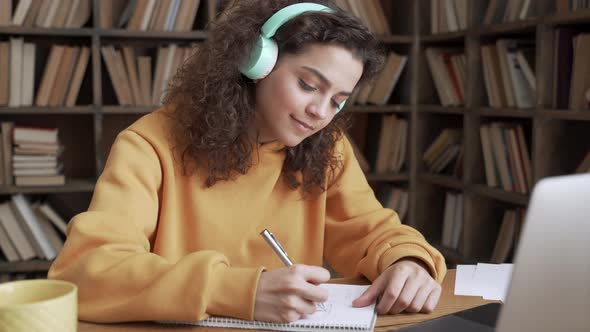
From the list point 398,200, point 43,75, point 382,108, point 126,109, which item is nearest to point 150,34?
point 126,109

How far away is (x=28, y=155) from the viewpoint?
3062 mm

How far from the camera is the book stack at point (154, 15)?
312cm

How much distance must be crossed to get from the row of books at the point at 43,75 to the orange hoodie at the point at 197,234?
186 centimetres

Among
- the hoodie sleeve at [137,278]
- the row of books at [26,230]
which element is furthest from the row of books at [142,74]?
the hoodie sleeve at [137,278]

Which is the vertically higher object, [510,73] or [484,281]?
[510,73]

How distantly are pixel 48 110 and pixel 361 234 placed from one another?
2100 mm

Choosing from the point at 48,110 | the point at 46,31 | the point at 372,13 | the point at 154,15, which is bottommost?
the point at 48,110

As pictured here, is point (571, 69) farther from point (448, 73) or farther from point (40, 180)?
point (40, 180)

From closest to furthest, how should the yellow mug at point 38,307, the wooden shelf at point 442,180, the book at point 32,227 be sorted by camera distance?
the yellow mug at point 38,307
the book at point 32,227
the wooden shelf at point 442,180

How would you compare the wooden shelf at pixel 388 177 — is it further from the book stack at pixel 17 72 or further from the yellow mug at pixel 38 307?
the yellow mug at pixel 38 307

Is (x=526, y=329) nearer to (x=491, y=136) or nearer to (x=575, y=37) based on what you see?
(x=575, y=37)

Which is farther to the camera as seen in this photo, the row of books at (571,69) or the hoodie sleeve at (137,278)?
the row of books at (571,69)

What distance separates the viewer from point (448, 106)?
10.8 feet

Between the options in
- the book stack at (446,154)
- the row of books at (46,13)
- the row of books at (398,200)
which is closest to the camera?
the row of books at (46,13)
